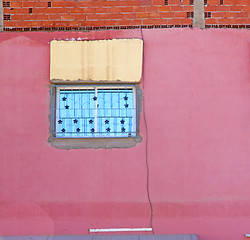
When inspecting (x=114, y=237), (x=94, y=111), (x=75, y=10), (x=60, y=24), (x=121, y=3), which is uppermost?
(x=121, y=3)

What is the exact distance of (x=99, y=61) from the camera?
172 inches

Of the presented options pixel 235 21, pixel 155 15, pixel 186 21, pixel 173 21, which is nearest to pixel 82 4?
pixel 155 15

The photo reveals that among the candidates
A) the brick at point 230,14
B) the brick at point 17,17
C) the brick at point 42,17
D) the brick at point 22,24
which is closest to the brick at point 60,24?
the brick at point 42,17

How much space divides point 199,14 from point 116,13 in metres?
1.32

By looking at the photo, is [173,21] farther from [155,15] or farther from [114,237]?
[114,237]

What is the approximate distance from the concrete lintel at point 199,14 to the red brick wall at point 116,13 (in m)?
0.07

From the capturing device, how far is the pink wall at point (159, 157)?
423 centimetres

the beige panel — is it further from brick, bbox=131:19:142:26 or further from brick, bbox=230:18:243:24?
brick, bbox=230:18:243:24

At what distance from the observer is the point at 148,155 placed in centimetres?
428

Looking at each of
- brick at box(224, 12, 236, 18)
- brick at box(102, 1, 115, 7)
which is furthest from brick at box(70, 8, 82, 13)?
brick at box(224, 12, 236, 18)

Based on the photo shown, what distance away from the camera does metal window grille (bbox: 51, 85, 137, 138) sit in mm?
4422

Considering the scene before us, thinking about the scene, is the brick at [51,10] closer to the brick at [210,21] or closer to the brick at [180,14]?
the brick at [180,14]

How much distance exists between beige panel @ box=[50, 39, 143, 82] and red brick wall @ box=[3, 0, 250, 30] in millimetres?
373

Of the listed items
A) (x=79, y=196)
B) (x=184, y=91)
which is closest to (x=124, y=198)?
(x=79, y=196)
